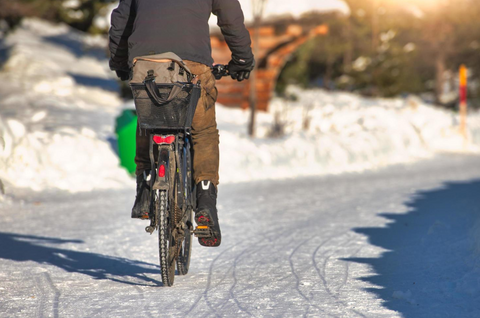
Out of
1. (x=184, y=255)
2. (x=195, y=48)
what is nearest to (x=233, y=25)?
(x=195, y=48)

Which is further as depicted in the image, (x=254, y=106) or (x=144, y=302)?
(x=254, y=106)

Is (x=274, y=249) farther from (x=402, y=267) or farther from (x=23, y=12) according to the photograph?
(x=23, y=12)

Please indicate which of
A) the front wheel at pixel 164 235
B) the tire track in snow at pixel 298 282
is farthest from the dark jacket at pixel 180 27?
the tire track in snow at pixel 298 282

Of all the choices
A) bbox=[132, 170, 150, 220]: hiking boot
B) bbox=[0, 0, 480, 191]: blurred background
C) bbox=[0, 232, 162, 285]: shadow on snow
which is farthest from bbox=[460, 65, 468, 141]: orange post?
bbox=[132, 170, 150, 220]: hiking boot

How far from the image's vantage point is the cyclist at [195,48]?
4.12 meters

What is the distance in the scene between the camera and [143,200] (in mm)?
4277

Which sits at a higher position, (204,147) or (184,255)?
(204,147)

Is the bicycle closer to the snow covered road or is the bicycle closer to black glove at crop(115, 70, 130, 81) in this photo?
the snow covered road

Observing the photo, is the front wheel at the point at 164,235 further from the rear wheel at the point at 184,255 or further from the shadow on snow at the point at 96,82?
the shadow on snow at the point at 96,82

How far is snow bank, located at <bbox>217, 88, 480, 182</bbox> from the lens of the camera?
1157 cm

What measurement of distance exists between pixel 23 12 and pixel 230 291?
1418cm

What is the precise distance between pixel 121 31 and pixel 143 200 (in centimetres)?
110

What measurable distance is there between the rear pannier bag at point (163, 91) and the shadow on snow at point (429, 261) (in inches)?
62.1

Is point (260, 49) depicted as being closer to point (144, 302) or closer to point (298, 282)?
point (298, 282)
